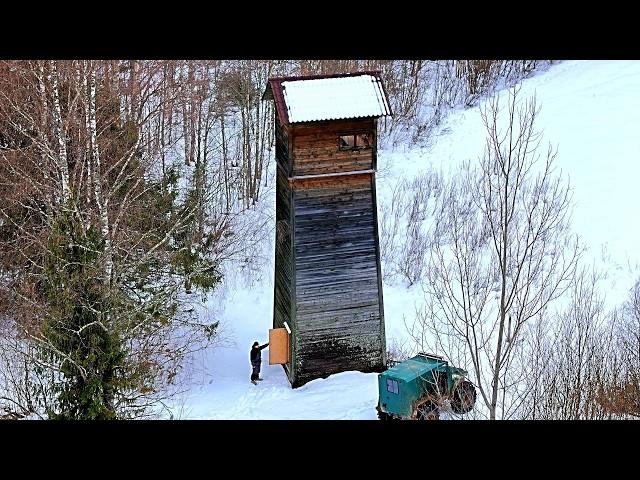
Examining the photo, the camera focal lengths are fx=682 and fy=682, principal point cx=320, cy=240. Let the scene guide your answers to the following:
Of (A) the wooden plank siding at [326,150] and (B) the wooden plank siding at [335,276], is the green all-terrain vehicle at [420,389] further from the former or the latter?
(A) the wooden plank siding at [326,150]

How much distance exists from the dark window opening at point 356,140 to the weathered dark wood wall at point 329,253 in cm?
11

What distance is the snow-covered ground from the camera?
1423 cm

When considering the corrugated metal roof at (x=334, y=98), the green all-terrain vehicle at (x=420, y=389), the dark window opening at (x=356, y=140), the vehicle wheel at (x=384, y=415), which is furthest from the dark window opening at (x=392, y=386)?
the corrugated metal roof at (x=334, y=98)

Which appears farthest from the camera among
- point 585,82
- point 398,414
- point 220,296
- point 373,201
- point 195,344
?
point 585,82

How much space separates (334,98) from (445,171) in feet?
36.8

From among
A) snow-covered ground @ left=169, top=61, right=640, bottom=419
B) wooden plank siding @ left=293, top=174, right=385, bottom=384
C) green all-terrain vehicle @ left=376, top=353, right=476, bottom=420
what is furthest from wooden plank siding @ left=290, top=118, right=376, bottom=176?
snow-covered ground @ left=169, top=61, right=640, bottom=419

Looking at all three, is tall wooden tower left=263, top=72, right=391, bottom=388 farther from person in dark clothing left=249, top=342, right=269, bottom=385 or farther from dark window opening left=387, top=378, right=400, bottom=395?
dark window opening left=387, top=378, right=400, bottom=395

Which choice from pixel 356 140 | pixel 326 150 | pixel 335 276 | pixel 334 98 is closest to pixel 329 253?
pixel 335 276

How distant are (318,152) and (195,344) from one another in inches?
249

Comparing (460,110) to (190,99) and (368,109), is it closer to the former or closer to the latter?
(190,99)

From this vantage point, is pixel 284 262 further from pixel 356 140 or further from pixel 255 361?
pixel 356 140

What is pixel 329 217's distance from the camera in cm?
1441
